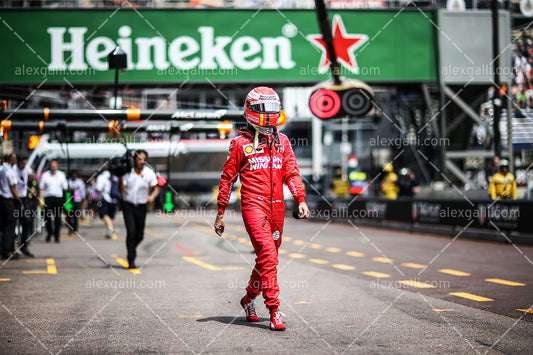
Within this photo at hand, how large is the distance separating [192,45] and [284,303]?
44.0 ft

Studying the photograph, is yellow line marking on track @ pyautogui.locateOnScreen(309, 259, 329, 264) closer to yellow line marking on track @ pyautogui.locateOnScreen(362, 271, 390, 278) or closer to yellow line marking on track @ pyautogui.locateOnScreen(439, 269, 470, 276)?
yellow line marking on track @ pyautogui.locateOnScreen(362, 271, 390, 278)

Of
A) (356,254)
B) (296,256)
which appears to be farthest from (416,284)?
(356,254)

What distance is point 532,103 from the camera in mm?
26609

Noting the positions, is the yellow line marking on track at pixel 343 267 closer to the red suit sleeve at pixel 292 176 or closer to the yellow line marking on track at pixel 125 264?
the yellow line marking on track at pixel 125 264

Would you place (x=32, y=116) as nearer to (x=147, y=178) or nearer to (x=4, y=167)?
(x=4, y=167)

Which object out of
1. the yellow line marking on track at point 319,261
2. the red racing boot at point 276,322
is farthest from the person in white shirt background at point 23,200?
the red racing boot at point 276,322

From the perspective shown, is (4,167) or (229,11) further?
(229,11)

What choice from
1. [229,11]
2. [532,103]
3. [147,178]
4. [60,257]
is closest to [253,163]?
[147,178]

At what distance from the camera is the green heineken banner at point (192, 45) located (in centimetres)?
1977

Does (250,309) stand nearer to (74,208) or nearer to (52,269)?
(52,269)

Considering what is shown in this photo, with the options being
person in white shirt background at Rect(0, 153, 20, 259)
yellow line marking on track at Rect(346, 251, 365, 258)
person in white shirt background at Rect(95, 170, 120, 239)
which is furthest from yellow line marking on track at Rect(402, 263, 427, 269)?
person in white shirt background at Rect(95, 170, 120, 239)

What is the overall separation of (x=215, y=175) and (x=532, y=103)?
1568 inches

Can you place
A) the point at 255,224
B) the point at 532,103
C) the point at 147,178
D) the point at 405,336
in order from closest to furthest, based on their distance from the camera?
1. the point at 405,336
2. the point at 255,224
3. the point at 147,178
4. the point at 532,103

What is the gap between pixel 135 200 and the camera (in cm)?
1169
